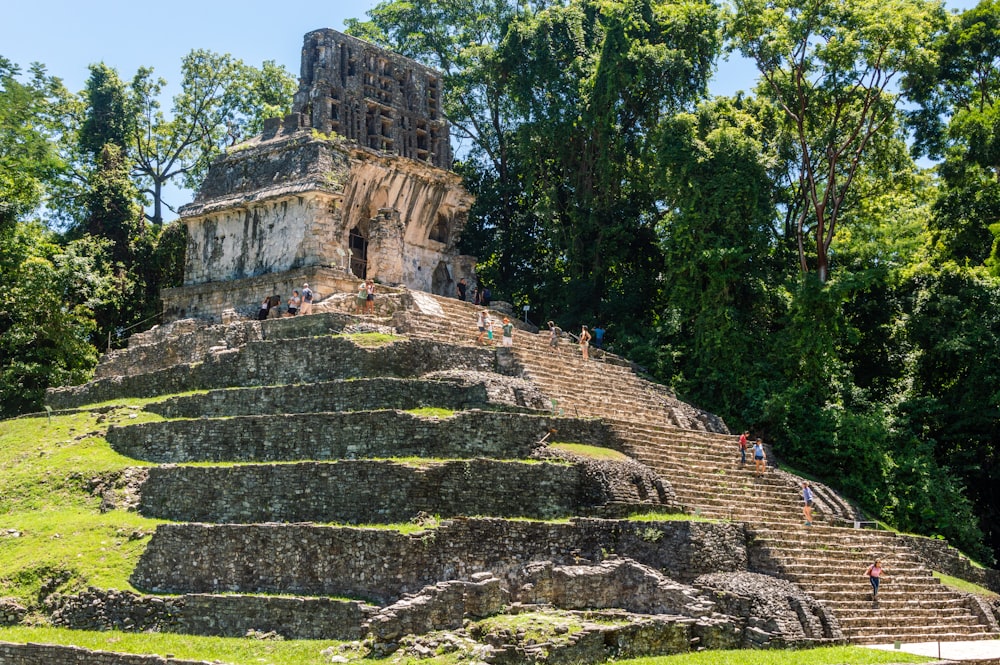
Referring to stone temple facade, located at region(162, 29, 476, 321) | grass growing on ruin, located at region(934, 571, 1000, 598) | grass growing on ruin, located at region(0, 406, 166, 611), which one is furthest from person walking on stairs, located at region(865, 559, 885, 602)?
stone temple facade, located at region(162, 29, 476, 321)

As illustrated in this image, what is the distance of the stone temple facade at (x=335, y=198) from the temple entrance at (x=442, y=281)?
32mm

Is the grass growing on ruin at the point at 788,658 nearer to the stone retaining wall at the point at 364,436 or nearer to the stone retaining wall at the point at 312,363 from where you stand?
the stone retaining wall at the point at 364,436

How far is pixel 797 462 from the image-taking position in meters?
30.5

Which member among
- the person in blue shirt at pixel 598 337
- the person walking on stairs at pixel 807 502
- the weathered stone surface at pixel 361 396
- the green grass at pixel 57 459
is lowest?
the person walking on stairs at pixel 807 502

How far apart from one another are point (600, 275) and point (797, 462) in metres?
10.9

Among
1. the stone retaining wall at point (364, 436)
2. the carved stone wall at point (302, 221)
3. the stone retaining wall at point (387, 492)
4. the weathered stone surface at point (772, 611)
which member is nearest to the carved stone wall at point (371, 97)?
the carved stone wall at point (302, 221)

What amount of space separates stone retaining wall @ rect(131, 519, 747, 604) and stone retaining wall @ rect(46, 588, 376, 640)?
0.65 meters

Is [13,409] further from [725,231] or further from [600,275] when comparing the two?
[725,231]

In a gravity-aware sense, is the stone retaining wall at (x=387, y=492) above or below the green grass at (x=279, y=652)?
above

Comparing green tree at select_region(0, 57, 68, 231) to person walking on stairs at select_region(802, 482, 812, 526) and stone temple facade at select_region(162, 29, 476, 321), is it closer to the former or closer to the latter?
stone temple facade at select_region(162, 29, 476, 321)

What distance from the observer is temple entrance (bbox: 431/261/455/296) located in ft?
122

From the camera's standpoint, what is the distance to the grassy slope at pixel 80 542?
18781mm

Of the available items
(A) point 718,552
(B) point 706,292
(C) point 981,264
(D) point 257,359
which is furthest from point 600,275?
(A) point 718,552

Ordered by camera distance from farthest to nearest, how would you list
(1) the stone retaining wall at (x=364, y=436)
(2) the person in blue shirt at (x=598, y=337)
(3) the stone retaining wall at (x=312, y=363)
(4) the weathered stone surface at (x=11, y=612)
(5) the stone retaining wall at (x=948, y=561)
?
(2) the person in blue shirt at (x=598, y=337) < (5) the stone retaining wall at (x=948, y=561) < (3) the stone retaining wall at (x=312, y=363) < (1) the stone retaining wall at (x=364, y=436) < (4) the weathered stone surface at (x=11, y=612)
